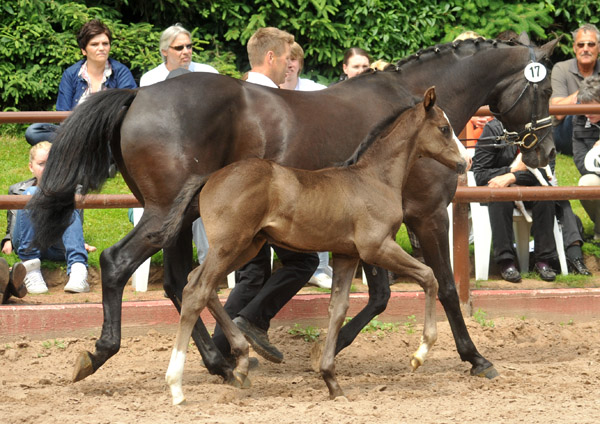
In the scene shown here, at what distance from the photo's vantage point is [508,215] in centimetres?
773

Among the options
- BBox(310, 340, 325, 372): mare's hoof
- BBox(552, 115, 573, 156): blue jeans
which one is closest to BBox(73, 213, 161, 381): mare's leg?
BBox(310, 340, 325, 372): mare's hoof

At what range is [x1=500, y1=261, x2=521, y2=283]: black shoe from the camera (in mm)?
7566

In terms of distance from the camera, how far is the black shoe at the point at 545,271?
766cm

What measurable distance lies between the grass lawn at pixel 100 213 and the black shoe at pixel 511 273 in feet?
2.89

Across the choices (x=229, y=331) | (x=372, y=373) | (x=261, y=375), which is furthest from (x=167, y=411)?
(x=372, y=373)

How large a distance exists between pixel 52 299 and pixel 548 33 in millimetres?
7764

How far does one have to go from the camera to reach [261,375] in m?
6.02

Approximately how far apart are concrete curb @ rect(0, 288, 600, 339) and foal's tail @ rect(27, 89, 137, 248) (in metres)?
1.39

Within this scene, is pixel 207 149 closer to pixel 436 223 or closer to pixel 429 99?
pixel 429 99

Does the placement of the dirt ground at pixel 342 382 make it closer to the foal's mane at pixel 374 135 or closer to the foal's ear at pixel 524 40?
the foal's mane at pixel 374 135

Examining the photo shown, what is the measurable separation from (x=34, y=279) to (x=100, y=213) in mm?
1783

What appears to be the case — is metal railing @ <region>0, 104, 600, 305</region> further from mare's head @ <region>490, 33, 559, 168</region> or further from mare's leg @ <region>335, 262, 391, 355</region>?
mare's leg @ <region>335, 262, 391, 355</region>

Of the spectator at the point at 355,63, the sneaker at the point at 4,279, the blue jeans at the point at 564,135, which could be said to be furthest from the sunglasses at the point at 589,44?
the sneaker at the point at 4,279

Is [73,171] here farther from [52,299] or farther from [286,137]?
[52,299]
